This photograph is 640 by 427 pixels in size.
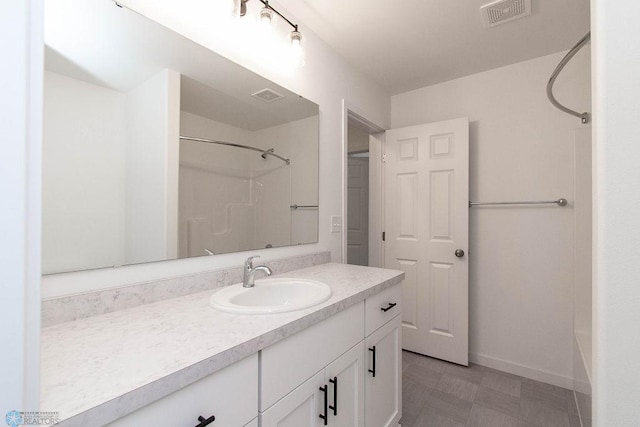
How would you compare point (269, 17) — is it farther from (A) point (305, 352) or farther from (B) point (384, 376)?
(B) point (384, 376)

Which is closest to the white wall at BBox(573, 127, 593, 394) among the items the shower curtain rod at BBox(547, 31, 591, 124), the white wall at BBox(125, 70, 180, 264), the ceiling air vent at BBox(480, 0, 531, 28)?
the shower curtain rod at BBox(547, 31, 591, 124)

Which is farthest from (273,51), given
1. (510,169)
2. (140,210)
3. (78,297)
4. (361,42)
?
(510,169)

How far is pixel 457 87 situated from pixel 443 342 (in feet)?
6.95

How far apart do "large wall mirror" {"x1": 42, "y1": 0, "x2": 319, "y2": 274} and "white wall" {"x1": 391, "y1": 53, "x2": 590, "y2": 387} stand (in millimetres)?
1701

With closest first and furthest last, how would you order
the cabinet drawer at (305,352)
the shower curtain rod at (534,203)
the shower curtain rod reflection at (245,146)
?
the cabinet drawer at (305,352), the shower curtain rod reflection at (245,146), the shower curtain rod at (534,203)

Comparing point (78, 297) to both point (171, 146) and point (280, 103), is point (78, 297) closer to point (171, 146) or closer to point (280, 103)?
point (171, 146)

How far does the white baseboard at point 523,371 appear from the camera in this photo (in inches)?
77.9

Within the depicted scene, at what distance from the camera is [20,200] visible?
366 mm

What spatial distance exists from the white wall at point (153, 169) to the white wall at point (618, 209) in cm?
127

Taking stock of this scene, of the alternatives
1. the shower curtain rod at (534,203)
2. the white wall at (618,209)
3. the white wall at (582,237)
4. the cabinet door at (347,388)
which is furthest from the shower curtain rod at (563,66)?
the cabinet door at (347,388)

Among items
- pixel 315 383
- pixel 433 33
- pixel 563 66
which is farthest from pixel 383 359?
pixel 433 33

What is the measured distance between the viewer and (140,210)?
101 cm

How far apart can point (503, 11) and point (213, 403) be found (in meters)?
2.24

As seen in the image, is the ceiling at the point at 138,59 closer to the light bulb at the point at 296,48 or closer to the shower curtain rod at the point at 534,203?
the light bulb at the point at 296,48
